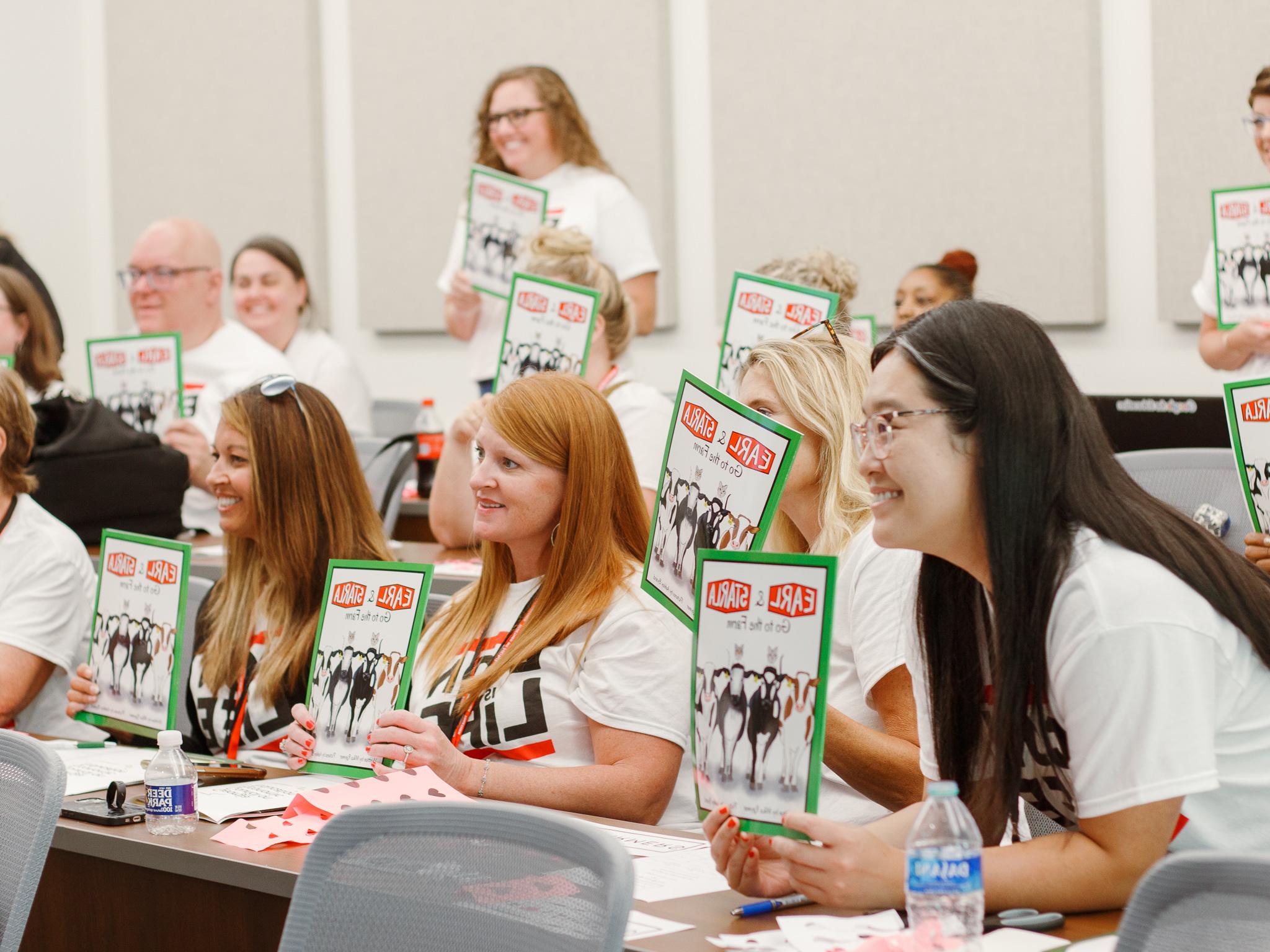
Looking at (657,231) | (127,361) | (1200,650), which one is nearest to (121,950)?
(1200,650)

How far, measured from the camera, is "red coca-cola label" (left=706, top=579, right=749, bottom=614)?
168cm

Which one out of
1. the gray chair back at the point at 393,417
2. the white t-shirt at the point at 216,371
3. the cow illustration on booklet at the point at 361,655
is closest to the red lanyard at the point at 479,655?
the cow illustration on booklet at the point at 361,655

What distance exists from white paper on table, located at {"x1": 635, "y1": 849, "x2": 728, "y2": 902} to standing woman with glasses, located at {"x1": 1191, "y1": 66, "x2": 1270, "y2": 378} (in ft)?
7.32

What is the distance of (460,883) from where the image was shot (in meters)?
1.50

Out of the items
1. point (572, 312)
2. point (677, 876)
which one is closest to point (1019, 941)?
point (677, 876)

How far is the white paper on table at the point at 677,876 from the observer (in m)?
1.74

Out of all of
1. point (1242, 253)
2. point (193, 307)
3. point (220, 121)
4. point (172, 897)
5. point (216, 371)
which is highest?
point (220, 121)

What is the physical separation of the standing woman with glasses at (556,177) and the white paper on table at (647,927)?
3.48m

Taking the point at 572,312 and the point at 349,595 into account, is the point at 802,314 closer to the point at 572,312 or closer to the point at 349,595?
the point at 572,312

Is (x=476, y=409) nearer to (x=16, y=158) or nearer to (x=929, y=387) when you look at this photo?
(x=929, y=387)

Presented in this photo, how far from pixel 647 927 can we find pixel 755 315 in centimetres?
212

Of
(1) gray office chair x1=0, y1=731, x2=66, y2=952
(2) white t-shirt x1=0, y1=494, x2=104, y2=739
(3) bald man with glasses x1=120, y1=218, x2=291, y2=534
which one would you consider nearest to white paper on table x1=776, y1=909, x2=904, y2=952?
(1) gray office chair x1=0, y1=731, x2=66, y2=952

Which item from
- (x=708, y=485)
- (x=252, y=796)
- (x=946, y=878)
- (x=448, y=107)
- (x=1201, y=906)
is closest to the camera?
(x=1201, y=906)

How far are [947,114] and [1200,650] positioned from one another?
14.3ft
